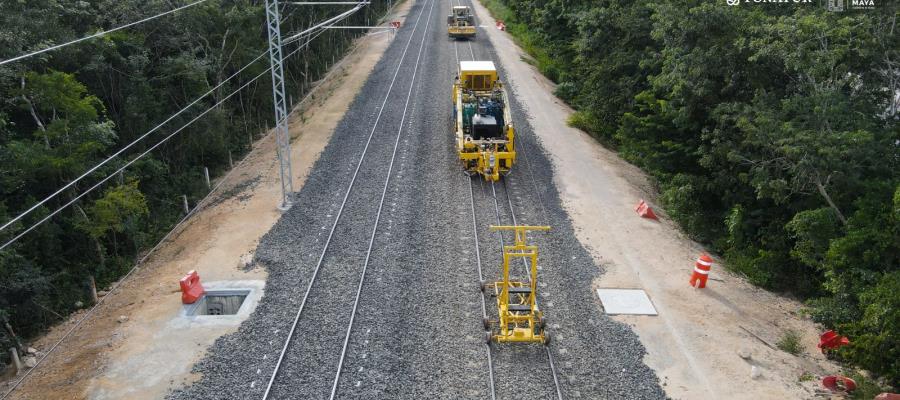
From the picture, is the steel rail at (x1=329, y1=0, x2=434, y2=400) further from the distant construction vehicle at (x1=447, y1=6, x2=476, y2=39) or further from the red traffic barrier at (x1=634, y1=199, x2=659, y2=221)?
the distant construction vehicle at (x1=447, y1=6, x2=476, y2=39)

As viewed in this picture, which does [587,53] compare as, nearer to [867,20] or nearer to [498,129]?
[498,129]

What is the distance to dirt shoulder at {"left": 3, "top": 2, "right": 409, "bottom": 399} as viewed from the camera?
11922 mm

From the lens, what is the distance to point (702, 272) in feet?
50.8

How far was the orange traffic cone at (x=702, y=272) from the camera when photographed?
50.6 feet

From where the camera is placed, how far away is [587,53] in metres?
29.5

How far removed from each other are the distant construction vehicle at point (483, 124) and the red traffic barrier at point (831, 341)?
1062 cm

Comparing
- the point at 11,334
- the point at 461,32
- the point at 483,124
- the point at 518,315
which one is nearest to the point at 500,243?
the point at 518,315

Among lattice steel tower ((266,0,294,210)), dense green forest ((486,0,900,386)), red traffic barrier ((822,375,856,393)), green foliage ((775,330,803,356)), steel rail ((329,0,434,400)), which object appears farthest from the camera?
lattice steel tower ((266,0,294,210))

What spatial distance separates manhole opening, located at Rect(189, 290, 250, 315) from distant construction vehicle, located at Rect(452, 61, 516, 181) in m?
9.21

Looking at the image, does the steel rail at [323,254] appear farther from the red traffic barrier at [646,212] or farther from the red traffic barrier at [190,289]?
the red traffic barrier at [646,212]

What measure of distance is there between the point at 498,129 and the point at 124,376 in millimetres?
15130

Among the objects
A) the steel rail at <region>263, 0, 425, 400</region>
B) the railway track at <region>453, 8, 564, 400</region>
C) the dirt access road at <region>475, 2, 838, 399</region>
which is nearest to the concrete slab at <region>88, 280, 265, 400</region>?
the steel rail at <region>263, 0, 425, 400</region>

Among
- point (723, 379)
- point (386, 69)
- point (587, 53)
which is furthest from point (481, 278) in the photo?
point (386, 69)

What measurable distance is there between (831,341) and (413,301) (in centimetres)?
955
